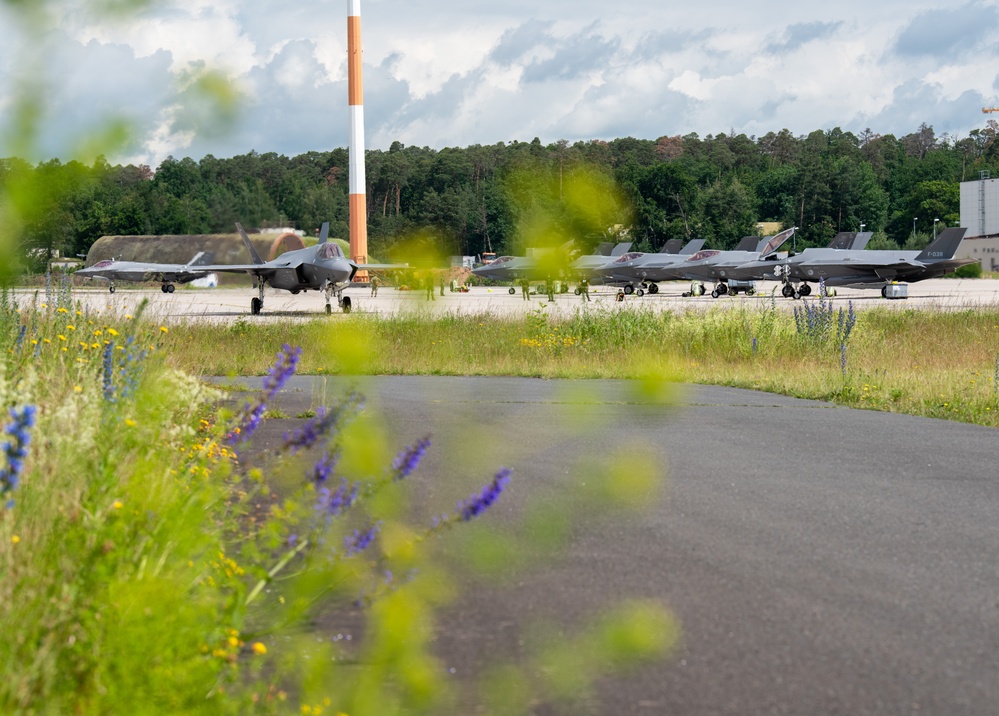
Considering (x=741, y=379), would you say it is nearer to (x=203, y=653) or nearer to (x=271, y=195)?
(x=271, y=195)

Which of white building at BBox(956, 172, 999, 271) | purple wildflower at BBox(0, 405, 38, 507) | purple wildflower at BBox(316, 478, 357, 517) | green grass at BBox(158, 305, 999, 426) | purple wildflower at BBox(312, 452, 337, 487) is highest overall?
white building at BBox(956, 172, 999, 271)

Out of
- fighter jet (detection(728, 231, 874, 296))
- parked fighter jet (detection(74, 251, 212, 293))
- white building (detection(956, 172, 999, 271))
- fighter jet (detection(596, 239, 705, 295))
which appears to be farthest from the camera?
white building (detection(956, 172, 999, 271))

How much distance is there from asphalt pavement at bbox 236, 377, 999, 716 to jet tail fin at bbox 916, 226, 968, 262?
126ft

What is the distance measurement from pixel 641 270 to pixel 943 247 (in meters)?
13.0

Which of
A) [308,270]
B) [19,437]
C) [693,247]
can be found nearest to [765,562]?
[19,437]

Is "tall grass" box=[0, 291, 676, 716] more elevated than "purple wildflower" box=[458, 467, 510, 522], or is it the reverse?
"purple wildflower" box=[458, 467, 510, 522]

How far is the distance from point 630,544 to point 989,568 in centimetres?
184

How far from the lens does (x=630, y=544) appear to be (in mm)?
6203

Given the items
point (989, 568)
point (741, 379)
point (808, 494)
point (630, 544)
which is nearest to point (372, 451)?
point (630, 544)

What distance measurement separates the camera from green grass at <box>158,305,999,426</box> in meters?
14.8

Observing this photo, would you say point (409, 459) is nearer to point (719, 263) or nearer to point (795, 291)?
point (795, 291)

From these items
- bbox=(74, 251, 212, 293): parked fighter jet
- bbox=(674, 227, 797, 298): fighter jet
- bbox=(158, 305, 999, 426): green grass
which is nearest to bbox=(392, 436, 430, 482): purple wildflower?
bbox=(158, 305, 999, 426): green grass

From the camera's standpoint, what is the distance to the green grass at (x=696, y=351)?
48.6 feet

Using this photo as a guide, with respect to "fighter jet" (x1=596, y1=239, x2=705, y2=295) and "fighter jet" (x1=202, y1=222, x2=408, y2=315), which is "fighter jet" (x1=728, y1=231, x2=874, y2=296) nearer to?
"fighter jet" (x1=596, y1=239, x2=705, y2=295)
